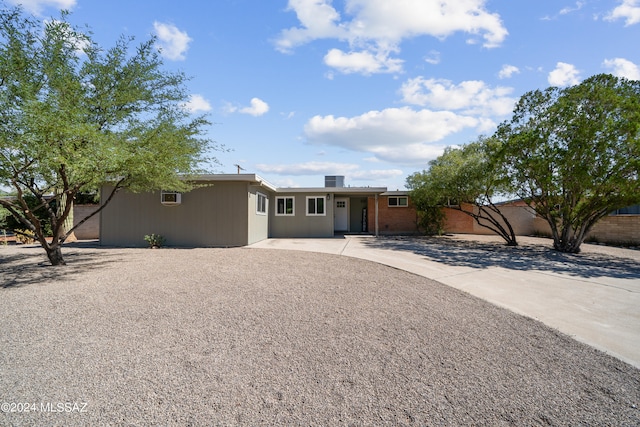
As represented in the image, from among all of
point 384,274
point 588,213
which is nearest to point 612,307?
point 384,274

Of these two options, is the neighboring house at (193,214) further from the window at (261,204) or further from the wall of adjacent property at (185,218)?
the window at (261,204)

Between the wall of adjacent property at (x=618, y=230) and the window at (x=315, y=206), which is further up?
the window at (x=315, y=206)

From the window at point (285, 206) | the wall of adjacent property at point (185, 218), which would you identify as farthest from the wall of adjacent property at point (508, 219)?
the wall of adjacent property at point (185, 218)

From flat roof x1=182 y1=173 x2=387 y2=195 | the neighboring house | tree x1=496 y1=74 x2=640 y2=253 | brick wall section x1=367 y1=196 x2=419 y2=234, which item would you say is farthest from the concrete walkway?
brick wall section x1=367 y1=196 x2=419 y2=234

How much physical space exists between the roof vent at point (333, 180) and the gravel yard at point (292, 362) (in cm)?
1305

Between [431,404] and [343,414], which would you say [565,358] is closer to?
[431,404]

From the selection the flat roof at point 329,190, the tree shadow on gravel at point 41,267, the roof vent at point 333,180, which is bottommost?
the tree shadow on gravel at point 41,267

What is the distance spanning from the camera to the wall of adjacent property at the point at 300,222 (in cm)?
1520

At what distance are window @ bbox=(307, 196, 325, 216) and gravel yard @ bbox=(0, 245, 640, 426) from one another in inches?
387

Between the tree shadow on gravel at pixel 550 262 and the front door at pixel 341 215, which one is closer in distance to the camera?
the tree shadow on gravel at pixel 550 262

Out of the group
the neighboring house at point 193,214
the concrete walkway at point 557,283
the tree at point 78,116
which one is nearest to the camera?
the concrete walkway at point 557,283

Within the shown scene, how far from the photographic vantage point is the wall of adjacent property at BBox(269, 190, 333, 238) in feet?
49.9

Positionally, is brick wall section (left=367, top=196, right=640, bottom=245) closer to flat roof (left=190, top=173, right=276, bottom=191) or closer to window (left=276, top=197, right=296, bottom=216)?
window (left=276, top=197, right=296, bottom=216)

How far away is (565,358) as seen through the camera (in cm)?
313
